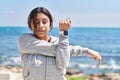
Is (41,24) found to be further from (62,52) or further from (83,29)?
(83,29)

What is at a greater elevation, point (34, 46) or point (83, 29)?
point (34, 46)

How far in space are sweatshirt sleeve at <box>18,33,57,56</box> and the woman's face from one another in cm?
3

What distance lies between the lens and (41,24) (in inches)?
53.7

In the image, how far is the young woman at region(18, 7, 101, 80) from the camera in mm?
1332

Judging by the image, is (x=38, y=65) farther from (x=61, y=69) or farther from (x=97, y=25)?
(x=97, y=25)

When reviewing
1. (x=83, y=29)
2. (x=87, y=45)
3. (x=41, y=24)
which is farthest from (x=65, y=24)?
(x=83, y=29)

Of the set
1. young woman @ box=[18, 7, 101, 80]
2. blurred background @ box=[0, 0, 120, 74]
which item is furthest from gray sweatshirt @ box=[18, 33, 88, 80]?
blurred background @ box=[0, 0, 120, 74]

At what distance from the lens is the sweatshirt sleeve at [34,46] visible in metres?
1.36

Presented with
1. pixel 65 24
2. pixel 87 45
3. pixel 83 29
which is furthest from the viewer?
pixel 83 29

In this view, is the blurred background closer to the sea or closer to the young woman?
the sea

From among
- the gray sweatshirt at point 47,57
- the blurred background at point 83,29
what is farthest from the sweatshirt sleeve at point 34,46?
the blurred background at point 83,29

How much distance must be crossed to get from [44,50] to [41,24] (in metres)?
0.10

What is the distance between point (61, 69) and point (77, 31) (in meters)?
12.7

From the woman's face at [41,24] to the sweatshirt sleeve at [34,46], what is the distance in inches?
1.3
